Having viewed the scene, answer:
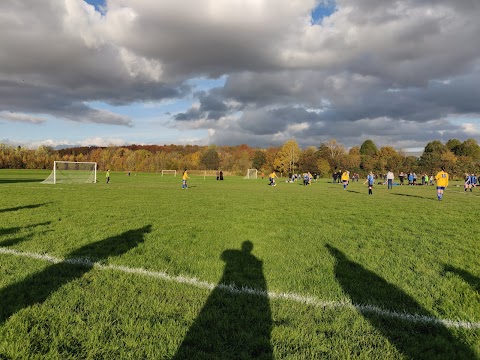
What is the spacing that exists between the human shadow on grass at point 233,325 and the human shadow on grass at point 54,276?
2.18m

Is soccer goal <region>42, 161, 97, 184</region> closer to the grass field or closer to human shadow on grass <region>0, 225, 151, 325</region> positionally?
the grass field

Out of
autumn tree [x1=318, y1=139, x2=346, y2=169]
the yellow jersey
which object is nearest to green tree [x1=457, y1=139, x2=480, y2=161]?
autumn tree [x1=318, y1=139, x2=346, y2=169]

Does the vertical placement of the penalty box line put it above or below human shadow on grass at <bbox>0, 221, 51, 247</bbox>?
above

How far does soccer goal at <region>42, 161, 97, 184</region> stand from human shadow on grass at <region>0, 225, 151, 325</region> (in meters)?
34.3

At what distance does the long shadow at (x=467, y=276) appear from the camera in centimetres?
509

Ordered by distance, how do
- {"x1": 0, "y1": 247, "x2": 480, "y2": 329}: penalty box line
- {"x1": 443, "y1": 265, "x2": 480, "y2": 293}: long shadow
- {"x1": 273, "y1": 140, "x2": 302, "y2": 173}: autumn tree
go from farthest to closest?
{"x1": 273, "y1": 140, "x2": 302, "y2": 173}: autumn tree < {"x1": 443, "y1": 265, "x2": 480, "y2": 293}: long shadow < {"x1": 0, "y1": 247, "x2": 480, "y2": 329}: penalty box line

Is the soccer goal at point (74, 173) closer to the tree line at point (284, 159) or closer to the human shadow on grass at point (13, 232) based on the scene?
the human shadow on grass at point (13, 232)

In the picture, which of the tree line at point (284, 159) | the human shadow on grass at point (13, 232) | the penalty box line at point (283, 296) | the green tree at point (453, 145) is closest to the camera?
the penalty box line at point (283, 296)

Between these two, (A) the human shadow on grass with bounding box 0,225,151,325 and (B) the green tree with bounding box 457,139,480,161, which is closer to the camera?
(A) the human shadow on grass with bounding box 0,225,151,325

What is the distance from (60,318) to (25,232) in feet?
19.2

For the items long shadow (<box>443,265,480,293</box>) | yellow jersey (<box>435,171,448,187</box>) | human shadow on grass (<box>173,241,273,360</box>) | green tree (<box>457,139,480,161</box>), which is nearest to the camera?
human shadow on grass (<box>173,241,273,360</box>)

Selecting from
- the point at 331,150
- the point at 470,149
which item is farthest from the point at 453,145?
the point at 331,150

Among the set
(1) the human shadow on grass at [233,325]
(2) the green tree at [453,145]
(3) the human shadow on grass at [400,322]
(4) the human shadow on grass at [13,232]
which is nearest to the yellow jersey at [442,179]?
(3) the human shadow on grass at [400,322]

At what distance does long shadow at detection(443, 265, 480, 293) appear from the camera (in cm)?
509
